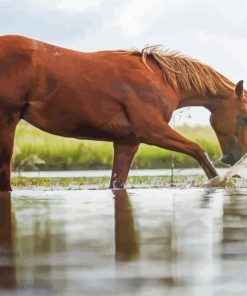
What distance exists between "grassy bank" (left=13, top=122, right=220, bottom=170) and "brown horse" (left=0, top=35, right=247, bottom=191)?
Answer: 11.2 feet

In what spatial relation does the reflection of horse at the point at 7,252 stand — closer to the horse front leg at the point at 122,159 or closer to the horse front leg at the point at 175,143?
the horse front leg at the point at 175,143

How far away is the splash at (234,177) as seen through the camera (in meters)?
4.84

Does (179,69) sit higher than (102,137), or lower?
higher

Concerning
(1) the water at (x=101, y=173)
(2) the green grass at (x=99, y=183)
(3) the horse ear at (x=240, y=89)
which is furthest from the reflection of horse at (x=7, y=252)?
(1) the water at (x=101, y=173)

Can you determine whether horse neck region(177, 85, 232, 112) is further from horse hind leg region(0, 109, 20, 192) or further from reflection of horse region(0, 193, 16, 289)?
reflection of horse region(0, 193, 16, 289)

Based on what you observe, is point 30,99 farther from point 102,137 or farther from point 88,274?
point 88,274

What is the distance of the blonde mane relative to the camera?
4867 mm

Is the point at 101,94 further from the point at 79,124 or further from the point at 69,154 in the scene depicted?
the point at 69,154

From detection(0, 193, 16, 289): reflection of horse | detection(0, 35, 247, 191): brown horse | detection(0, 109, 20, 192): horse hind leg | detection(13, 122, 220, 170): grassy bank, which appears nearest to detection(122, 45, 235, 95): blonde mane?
detection(0, 35, 247, 191): brown horse

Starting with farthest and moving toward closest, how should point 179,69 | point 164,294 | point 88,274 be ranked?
point 179,69, point 88,274, point 164,294

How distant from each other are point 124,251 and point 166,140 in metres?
2.88

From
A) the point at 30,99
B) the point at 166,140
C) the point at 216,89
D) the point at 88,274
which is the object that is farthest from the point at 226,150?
the point at 88,274

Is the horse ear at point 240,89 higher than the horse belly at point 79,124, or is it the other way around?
the horse ear at point 240,89

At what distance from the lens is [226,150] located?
536cm
